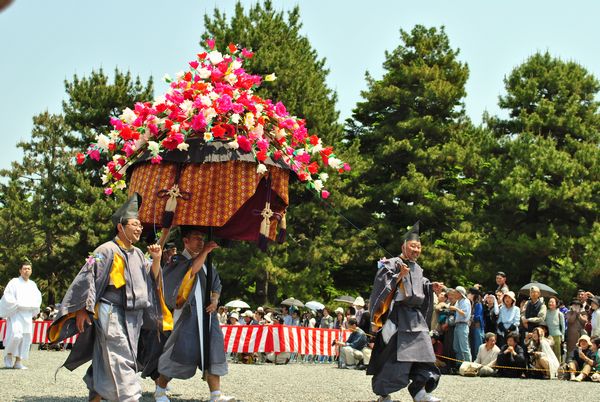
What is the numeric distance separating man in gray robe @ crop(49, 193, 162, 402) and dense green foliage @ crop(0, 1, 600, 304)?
18732mm

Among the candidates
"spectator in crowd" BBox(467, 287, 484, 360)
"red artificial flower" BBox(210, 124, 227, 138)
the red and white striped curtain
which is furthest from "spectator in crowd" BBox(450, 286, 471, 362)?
"red artificial flower" BBox(210, 124, 227, 138)

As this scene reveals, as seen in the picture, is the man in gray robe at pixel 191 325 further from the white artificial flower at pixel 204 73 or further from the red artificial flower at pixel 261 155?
the white artificial flower at pixel 204 73

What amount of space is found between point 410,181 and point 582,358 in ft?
52.9

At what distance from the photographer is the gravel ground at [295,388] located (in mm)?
8703

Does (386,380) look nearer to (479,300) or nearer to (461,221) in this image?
(479,300)

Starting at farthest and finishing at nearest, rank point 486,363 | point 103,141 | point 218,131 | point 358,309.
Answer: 1. point 358,309
2. point 486,363
3. point 103,141
4. point 218,131

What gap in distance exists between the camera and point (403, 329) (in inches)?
323

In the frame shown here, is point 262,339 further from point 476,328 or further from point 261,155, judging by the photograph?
point 261,155

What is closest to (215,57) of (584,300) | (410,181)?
(584,300)

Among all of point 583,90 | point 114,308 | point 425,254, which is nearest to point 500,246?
point 425,254

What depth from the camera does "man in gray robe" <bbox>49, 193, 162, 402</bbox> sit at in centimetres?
645

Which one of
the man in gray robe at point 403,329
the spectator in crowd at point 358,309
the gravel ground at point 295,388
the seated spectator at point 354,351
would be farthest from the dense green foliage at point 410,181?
the man in gray robe at point 403,329

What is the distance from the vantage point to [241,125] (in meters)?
7.75

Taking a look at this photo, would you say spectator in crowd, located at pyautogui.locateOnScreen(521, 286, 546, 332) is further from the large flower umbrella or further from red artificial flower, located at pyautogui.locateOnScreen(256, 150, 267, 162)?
red artificial flower, located at pyautogui.locateOnScreen(256, 150, 267, 162)
